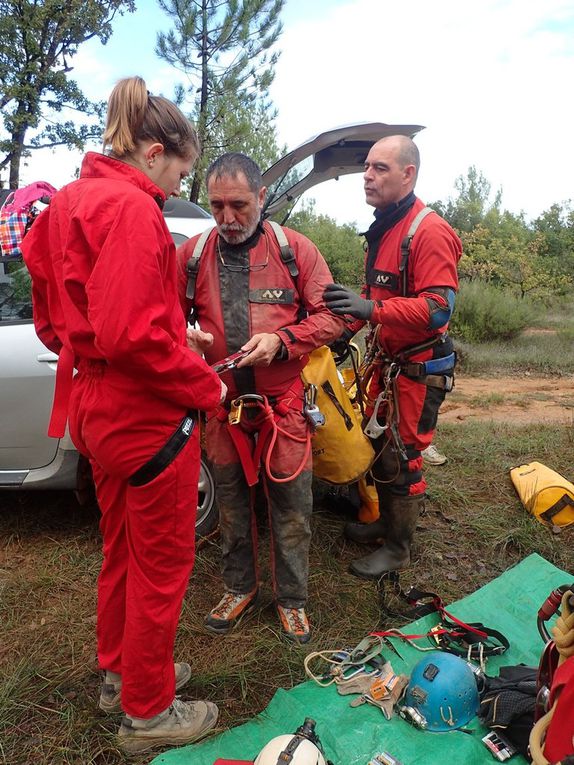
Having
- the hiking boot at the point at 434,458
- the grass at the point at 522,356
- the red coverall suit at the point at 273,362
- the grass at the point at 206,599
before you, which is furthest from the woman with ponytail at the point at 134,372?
the grass at the point at 522,356

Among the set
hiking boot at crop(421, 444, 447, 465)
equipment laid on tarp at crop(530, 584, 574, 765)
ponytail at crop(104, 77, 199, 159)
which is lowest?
hiking boot at crop(421, 444, 447, 465)

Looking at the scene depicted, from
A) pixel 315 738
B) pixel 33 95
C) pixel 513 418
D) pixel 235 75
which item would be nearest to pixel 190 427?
pixel 315 738

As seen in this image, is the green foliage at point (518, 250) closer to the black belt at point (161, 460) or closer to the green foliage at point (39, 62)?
the green foliage at point (39, 62)

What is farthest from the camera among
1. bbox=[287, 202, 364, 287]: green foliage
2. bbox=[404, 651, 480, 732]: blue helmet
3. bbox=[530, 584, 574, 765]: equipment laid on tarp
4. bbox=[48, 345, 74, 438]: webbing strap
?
bbox=[287, 202, 364, 287]: green foliage

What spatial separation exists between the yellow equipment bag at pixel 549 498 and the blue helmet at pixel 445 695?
1.88m

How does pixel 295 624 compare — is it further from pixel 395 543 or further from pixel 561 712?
pixel 561 712

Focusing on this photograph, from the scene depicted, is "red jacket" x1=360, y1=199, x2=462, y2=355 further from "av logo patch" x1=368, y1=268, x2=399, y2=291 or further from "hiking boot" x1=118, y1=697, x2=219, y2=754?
"hiking boot" x1=118, y1=697, x2=219, y2=754

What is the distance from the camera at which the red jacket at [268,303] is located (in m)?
2.63

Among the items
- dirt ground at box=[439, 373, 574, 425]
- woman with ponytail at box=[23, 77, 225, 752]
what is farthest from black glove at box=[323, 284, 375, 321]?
dirt ground at box=[439, 373, 574, 425]

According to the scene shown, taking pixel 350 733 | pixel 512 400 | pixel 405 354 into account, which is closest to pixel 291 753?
pixel 350 733

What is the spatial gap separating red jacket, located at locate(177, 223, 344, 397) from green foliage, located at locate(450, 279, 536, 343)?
35.2 feet

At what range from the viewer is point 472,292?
13.2 m

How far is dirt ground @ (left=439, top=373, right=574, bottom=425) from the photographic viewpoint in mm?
7066

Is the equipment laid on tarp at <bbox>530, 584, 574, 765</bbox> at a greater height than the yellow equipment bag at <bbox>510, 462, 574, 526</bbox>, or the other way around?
the equipment laid on tarp at <bbox>530, 584, 574, 765</bbox>
